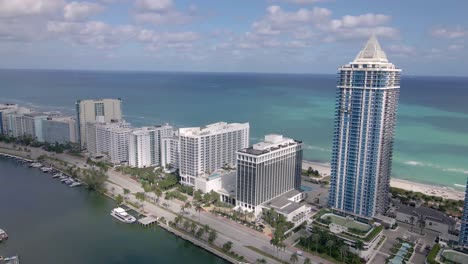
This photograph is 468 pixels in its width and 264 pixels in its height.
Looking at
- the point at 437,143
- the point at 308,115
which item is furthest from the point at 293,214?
the point at 308,115

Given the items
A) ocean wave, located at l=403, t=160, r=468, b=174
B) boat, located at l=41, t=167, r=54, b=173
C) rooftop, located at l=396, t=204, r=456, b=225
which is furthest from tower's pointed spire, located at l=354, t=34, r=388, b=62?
boat, located at l=41, t=167, r=54, b=173

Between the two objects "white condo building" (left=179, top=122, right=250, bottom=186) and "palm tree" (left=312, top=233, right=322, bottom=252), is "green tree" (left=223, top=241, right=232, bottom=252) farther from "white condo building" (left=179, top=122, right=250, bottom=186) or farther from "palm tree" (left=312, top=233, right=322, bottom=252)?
"white condo building" (left=179, top=122, right=250, bottom=186)

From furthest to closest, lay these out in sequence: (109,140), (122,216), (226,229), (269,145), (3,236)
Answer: (109,140) < (269,145) < (122,216) < (226,229) < (3,236)

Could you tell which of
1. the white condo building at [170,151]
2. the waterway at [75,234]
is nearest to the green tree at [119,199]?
the waterway at [75,234]

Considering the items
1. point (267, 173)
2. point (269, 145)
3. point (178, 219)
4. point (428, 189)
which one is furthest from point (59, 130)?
point (428, 189)

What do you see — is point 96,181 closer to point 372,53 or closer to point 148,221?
point 148,221

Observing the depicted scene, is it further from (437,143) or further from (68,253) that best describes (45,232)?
(437,143)
